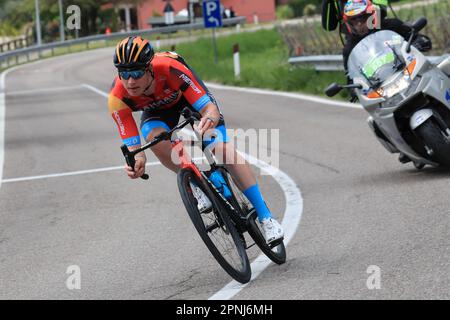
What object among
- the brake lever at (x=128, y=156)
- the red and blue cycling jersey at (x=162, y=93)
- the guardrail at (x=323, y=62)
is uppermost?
the red and blue cycling jersey at (x=162, y=93)

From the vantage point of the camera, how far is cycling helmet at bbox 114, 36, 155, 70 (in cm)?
735

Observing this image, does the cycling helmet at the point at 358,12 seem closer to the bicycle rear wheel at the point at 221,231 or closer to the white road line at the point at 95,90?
the bicycle rear wheel at the point at 221,231

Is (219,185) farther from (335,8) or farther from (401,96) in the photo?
(335,8)

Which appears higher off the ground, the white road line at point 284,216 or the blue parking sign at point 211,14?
the white road line at point 284,216

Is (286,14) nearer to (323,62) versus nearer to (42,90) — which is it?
(42,90)

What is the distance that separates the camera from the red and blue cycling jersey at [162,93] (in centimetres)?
767

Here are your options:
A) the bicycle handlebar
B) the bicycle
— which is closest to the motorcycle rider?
the bicycle

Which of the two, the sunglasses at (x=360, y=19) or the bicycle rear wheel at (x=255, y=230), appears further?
the sunglasses at (x=360, y=19)

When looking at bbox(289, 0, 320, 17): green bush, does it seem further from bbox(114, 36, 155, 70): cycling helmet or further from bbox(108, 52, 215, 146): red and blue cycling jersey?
bbox(114, 36, 155, 70): cycling helmet

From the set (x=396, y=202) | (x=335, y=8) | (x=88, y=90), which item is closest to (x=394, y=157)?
(x=335, y=8)

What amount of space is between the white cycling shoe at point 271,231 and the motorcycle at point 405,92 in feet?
10.2

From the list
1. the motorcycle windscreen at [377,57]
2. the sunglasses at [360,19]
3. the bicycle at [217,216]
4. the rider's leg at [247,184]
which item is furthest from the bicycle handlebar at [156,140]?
the sunglasses at [360,19]

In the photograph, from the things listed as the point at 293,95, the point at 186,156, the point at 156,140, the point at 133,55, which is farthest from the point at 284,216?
the point at 293,95

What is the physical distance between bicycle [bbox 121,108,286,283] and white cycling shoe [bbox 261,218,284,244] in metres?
0.08
